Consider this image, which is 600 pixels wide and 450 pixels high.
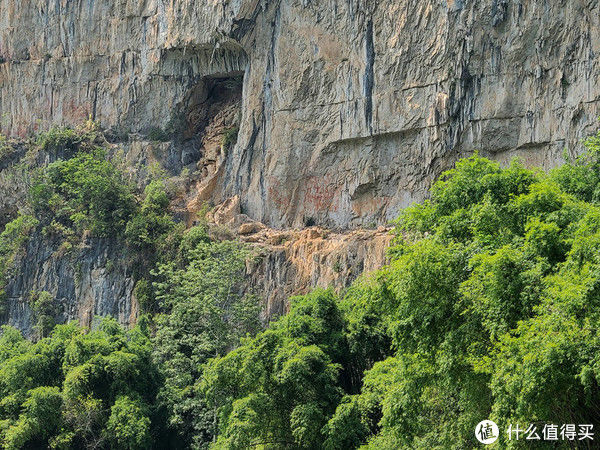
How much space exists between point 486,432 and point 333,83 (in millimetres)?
14276

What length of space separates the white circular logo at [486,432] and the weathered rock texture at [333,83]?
1042cm

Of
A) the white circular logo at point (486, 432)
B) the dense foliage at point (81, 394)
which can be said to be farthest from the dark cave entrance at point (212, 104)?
the white circular logo at point (486, 432)

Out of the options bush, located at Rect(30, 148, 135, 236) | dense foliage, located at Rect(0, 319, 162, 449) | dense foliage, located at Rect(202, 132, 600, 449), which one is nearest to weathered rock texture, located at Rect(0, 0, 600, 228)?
bush, located at Rect(30, 148, 135, 236)

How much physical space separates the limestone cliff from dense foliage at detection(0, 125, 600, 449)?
1587 mm

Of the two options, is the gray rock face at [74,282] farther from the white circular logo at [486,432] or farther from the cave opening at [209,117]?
the white circular logo at [486,432]

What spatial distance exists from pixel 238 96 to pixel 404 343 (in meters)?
16.5

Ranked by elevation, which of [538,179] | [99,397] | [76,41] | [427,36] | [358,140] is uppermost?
[76,41]

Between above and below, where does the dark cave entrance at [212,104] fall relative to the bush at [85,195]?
above

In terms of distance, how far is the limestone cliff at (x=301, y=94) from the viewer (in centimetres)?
2405

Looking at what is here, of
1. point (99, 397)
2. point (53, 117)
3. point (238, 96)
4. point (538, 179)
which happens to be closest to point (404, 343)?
point (538, 179)

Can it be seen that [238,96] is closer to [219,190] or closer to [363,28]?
[219,190]

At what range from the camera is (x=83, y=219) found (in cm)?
2894

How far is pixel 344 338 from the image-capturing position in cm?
2016

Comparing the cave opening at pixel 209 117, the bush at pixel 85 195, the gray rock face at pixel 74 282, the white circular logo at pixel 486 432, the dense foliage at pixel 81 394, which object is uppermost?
the cave opening at pixel 209 117
